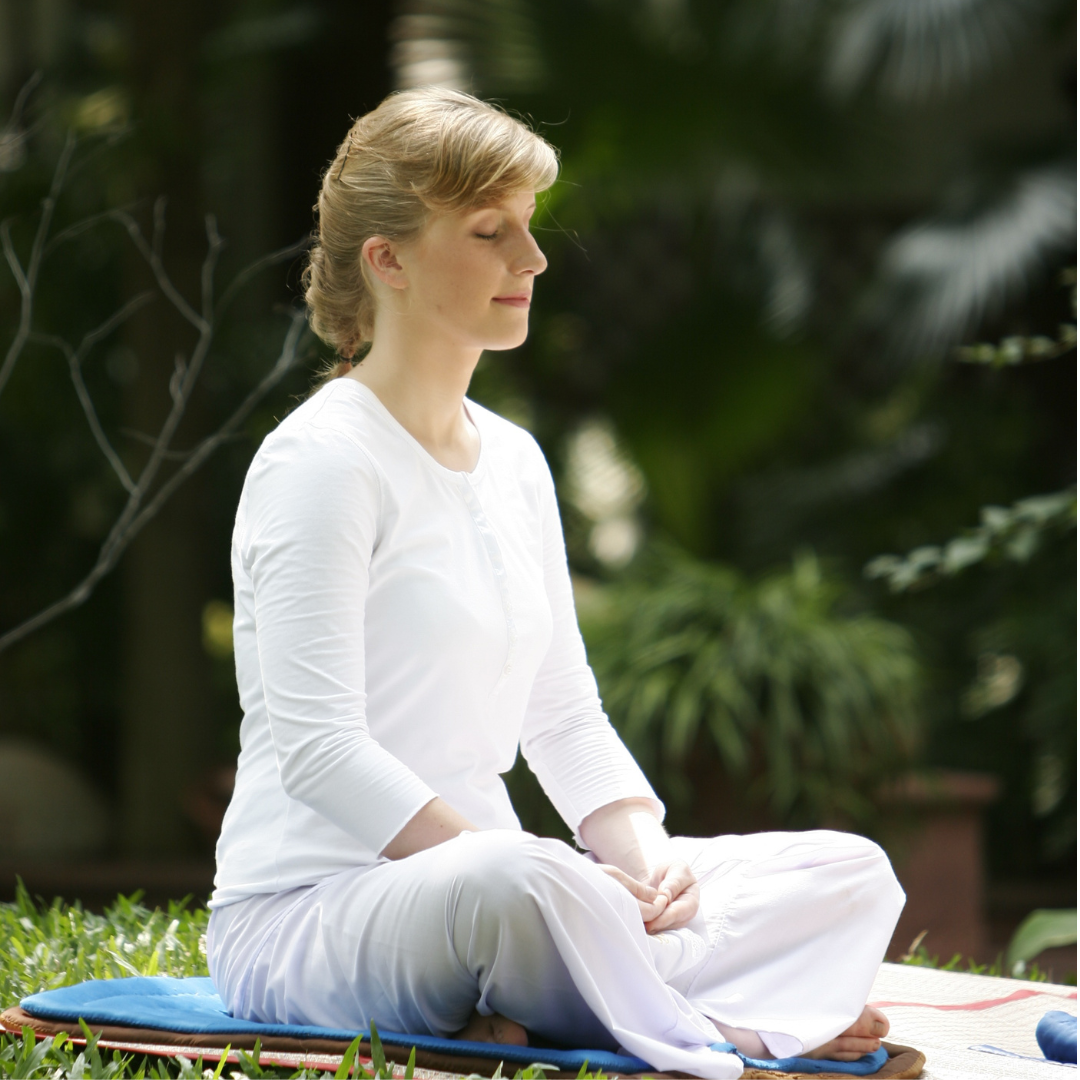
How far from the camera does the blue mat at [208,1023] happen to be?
1.49m

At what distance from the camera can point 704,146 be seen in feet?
15.6

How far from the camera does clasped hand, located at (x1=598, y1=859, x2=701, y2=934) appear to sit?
1.63 m

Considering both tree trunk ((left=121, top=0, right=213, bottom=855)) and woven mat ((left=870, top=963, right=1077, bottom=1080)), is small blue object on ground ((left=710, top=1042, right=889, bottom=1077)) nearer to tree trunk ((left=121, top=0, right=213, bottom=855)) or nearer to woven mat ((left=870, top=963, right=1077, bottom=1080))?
woven mat ((left=870, top=963, right=1077, bottom=1080))

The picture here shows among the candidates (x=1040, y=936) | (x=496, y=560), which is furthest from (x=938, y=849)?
(x=496, y=560)

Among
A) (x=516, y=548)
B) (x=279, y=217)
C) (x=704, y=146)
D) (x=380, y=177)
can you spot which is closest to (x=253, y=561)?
(x=516, y=548)

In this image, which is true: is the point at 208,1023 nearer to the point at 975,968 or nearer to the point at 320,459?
the point at 320,459

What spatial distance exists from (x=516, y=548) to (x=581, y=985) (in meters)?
0.56

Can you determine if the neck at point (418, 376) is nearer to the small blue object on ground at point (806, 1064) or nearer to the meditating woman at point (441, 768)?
the meditating woman at point (441, 768)

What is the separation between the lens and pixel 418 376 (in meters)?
1.78

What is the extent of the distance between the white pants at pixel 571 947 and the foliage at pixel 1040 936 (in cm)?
109

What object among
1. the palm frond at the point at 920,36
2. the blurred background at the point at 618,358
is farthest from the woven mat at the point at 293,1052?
the palm frond at the point at 920,36

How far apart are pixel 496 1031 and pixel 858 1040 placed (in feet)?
1.41

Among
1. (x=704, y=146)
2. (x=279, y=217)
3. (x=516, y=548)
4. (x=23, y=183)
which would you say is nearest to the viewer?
(x=516, y=548)

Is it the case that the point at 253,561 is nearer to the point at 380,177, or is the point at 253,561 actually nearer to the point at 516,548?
the point at 516,548
